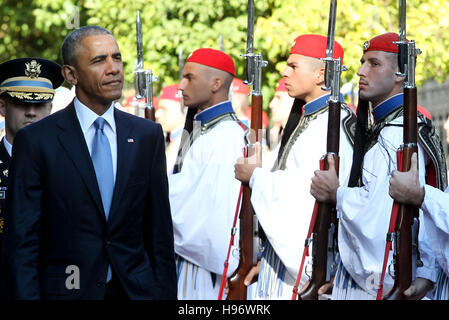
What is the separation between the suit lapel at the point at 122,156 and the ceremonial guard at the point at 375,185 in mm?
1616

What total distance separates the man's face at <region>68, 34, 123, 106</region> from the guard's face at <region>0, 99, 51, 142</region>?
1.43m

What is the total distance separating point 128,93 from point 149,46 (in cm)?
86

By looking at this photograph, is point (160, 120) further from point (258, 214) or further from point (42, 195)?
point (42, 195)

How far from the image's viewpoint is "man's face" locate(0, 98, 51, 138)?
5840 millimetres

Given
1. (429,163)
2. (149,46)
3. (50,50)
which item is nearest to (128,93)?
(149,46)

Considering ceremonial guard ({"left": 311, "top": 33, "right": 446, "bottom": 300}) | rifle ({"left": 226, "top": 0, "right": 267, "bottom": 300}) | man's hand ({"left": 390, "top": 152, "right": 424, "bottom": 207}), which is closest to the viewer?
man's hand ({"left": 390, "top": 152, "right": 424, "bottom": 207})

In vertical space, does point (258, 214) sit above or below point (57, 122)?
below

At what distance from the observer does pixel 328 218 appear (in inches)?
232

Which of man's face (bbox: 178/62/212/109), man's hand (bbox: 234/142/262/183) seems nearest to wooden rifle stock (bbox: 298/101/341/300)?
man's hand (bbox: 234/142/262/183)

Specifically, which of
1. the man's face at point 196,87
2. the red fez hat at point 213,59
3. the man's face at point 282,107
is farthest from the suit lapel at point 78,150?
the man's face at point 282,107

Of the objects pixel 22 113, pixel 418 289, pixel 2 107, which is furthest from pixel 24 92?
pixel 418 289

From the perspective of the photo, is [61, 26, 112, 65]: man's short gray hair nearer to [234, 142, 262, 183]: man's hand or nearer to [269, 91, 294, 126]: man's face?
[234, 142, 262, 183]: man's hand

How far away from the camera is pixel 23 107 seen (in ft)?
19.3
